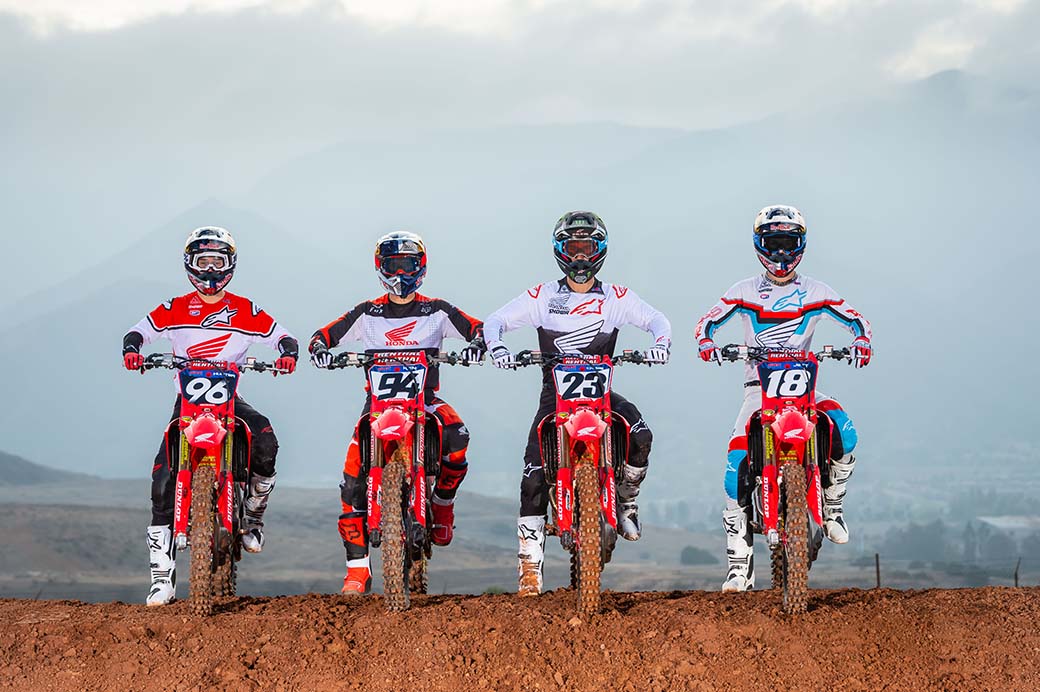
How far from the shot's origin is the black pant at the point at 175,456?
10.5 metres

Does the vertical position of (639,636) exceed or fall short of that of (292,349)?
it falls short

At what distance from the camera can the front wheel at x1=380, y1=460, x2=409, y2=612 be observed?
9453 millimetres

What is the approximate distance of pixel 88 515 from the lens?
69188mm

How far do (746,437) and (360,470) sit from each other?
3.38m

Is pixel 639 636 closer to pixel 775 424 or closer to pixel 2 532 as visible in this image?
pixel 775 424

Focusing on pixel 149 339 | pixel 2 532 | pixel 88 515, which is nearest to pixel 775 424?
pixel 149 339

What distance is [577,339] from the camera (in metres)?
10.5

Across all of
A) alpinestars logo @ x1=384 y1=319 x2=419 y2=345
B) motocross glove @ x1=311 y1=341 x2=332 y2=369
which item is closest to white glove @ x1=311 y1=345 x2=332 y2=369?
motocross glove @ x1=311 y1=341 x2=332 y2=369

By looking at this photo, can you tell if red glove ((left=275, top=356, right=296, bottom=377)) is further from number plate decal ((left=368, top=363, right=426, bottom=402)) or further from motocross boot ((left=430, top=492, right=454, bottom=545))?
motocross boot ((left=430, top=492, right=454, bottom=545))

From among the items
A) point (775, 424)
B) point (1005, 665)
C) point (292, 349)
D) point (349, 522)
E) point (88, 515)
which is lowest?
point (88, 515)

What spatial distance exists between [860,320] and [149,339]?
20.9 feet

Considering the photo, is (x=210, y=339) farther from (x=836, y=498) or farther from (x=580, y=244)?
(x=836, y=498)

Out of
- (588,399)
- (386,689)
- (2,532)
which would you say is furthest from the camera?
(2,532)

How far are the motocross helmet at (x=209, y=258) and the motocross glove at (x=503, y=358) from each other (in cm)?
275
